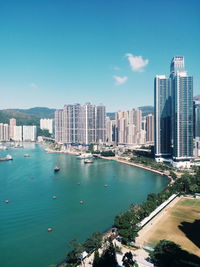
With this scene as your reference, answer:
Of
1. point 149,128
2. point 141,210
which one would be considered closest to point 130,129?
point 149,128

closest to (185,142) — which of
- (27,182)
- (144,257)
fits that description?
(27,182)

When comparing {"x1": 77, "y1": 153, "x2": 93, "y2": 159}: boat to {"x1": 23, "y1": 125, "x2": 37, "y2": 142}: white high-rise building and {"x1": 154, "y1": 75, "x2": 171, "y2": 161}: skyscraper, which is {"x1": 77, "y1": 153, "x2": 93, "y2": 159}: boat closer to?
{"x1": 154, "y1": 75, "x2": 171, "y2": 161}: skyscraper

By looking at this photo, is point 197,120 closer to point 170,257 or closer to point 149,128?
point 149,128

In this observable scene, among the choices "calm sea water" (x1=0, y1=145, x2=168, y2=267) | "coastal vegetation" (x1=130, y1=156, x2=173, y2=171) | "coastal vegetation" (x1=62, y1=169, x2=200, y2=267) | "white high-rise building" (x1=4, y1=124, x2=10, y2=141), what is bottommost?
"calm sea water" (x1=0, y1=145, x2=168, y2=267)

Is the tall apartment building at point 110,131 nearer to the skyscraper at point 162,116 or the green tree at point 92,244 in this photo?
the skyscraper at point 162,116

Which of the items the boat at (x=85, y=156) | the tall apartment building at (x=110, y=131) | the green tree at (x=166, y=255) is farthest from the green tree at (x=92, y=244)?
the tall apartment building at (x=110, y=131)

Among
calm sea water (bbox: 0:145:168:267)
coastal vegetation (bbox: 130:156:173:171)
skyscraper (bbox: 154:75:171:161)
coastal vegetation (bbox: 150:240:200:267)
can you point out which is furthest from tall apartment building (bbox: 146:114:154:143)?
coastal vegetation (bbox: 150:240:200:267)

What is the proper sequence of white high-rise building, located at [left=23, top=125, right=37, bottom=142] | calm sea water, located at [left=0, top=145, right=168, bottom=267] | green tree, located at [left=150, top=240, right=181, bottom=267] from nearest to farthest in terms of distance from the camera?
green tree, located at [left=150, top=240, right=181, bottom=267]
calm sea water, located at [left=0, top=145, right=168, bottom=267]
white high-rise building, located at [left=23, top=125, right=37, bottom=142]
